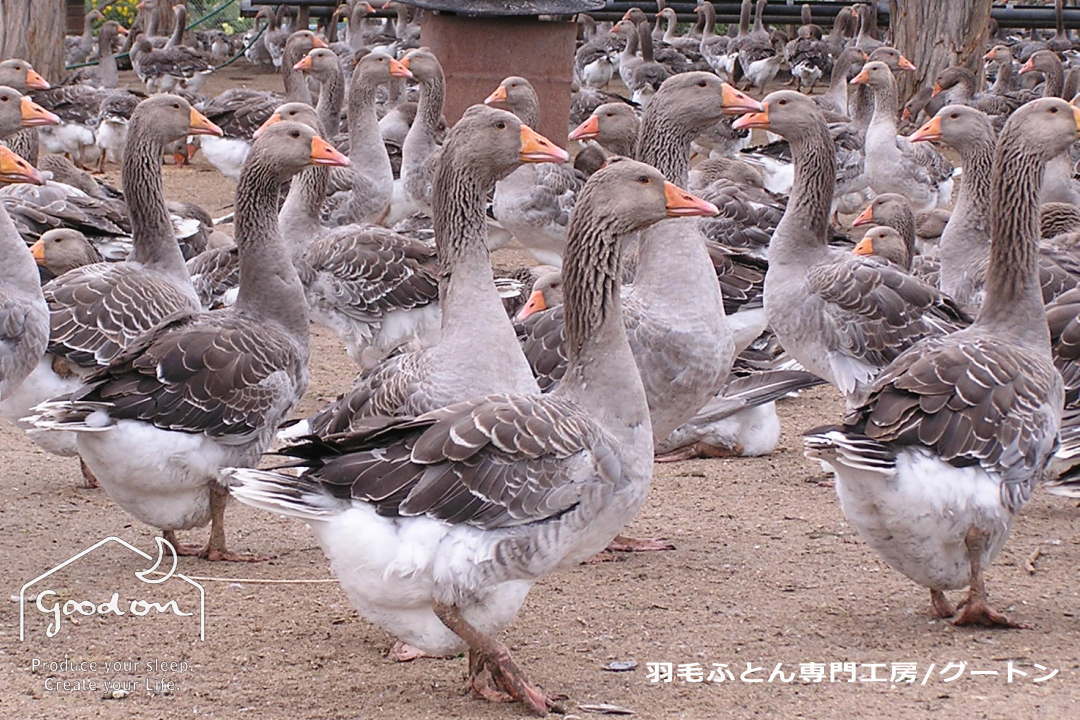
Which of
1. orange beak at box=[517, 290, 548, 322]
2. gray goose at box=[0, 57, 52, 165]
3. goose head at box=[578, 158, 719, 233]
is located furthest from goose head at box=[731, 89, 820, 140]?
gray goose at box=[0, 57, 52, 165]

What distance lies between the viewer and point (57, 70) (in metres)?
18.0

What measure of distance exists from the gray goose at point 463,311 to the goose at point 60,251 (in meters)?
3.14

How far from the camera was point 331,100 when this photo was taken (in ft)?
47.5

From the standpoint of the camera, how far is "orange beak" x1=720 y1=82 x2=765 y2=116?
7547 millimetres

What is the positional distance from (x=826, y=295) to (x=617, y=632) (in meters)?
2.88

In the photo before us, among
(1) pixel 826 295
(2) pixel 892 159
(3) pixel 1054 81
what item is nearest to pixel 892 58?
(3) pixel 1054 81

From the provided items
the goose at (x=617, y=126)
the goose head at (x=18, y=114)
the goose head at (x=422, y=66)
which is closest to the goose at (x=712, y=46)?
the goose head at (x=422, y=66)

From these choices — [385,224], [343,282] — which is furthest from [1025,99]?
[343,282]

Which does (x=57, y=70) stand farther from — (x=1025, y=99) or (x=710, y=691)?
(x=710, y=691)

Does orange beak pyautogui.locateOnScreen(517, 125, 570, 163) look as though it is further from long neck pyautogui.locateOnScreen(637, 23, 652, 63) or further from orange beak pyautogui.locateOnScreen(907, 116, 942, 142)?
long neck pyautogui.locateOnScreen(637, 23, 652, 63)

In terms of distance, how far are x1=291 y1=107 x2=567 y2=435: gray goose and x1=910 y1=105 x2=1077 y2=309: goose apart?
11.3 ft

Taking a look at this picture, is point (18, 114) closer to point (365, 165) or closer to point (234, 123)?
point (365, 165)

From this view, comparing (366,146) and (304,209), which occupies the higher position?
(366,146)

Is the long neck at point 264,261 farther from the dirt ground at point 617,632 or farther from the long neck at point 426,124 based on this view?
the long neck at point 426,124
